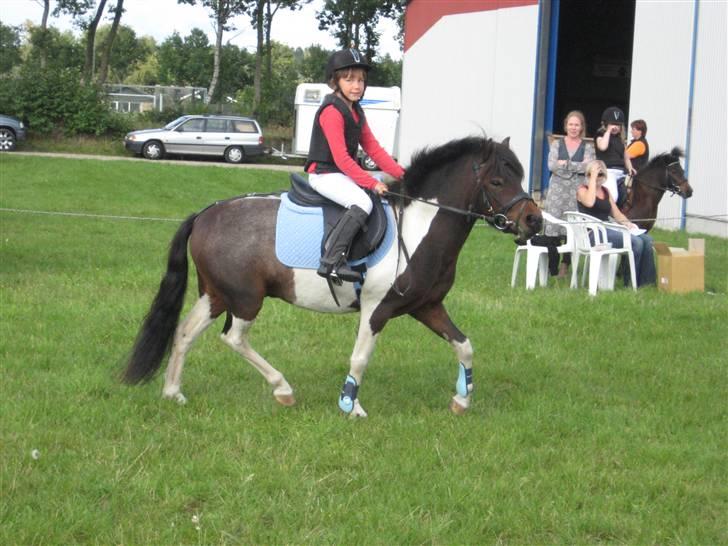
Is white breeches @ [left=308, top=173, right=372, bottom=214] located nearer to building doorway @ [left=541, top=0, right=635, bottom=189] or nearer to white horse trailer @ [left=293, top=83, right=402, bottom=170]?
building doorway @ [left=541, top=0, right=635, bottom=189]

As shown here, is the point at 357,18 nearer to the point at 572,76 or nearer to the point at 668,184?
the point at 572,76

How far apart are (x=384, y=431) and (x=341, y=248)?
123cm

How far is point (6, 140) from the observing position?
37.9m

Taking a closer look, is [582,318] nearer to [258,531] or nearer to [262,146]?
[258,531]

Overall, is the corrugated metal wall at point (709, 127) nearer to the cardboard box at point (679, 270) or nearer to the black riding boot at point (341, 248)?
the cardboard box at point (679, 270)

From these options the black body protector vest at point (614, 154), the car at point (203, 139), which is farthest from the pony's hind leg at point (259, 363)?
the car at point (203, 139)

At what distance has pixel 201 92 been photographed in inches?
2522

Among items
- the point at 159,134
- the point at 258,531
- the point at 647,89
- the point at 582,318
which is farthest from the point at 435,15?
the point at 258,531

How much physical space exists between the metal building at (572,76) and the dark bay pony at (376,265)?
7705 mm

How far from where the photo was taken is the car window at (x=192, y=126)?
129 feet

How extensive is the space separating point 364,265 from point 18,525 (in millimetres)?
2997

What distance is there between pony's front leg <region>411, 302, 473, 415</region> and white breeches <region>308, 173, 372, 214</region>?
871mm

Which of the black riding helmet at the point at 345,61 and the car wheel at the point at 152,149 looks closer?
the black riding helmet at the point at 345,61

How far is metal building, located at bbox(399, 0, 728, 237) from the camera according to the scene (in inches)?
828
